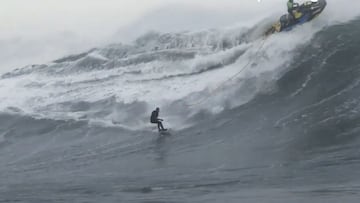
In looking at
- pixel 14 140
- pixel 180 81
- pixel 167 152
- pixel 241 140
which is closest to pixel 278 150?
pixel 241 140

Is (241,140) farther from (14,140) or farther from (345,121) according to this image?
(14,140)

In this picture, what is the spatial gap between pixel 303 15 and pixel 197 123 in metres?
7.01

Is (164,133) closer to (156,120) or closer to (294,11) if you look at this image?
(156,120)

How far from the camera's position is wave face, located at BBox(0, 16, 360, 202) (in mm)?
13805

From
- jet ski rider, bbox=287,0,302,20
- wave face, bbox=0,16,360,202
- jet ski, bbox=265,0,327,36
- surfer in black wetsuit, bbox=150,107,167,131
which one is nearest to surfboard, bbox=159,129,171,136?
surfer in black wetsuit, bbox=150,107,167,131

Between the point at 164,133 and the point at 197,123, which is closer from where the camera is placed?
the point at 164,133

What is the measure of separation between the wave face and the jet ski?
1.63ft

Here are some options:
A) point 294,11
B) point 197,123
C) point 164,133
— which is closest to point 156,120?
point 164,133

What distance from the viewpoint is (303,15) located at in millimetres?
25375

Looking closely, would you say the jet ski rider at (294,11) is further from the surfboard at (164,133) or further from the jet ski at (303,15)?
the surfboard at (164,133)

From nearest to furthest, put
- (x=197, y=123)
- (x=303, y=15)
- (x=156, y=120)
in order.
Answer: (x=197, y=123) < (x=156, y=120) < (x=303, y=15)

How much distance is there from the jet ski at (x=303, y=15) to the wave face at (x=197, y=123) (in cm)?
50

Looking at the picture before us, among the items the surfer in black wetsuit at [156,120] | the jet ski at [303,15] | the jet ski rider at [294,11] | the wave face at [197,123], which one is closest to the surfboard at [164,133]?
the surfer in black wetsuit at [156,120]

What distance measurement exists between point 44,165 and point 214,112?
233 inches
